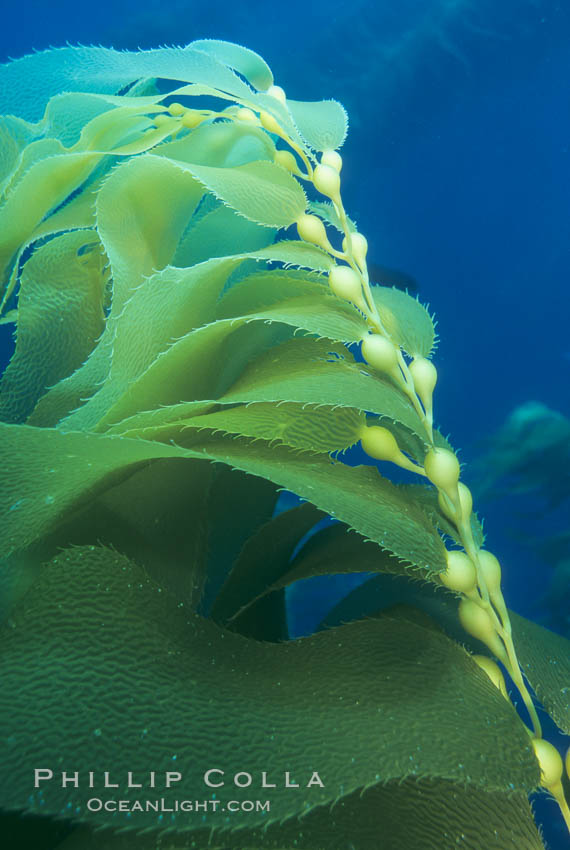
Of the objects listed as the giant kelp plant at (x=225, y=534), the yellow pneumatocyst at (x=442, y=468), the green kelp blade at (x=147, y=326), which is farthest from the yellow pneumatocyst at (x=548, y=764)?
the green kelp blade at (x=147, y=326)

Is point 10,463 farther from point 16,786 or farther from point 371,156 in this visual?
point 371,156

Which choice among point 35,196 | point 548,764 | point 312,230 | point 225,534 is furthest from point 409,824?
point 35,196

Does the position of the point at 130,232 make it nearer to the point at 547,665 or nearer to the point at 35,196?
the point at 35,196

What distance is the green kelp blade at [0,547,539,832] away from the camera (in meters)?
0.17

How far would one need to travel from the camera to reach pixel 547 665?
11.1 inches

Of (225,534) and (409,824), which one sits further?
(225,534)

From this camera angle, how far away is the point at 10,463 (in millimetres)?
212

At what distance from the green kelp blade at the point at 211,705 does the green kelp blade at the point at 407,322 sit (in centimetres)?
15

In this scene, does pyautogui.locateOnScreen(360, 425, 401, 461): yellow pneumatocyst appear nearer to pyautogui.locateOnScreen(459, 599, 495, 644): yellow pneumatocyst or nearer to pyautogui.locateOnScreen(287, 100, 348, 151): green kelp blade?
pyautogui.locateOnScreen(459, 599, 495, 644): yellow pneumatocyst

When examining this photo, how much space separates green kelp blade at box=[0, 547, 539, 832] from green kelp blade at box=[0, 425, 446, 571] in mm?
22

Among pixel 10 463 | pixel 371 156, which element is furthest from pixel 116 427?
pixel 371 156

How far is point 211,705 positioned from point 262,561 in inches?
5.1

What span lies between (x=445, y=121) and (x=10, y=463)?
1.47 ft

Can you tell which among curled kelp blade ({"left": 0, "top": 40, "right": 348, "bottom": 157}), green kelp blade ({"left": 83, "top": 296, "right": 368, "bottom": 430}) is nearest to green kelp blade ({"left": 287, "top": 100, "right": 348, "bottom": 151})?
curled kelp blade ({"left": 0, "top": 40, "right": 348, "bottom": 157})
